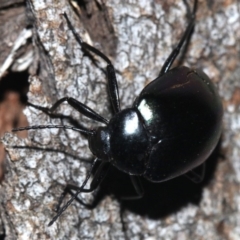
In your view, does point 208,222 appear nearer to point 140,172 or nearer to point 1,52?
point 140,172

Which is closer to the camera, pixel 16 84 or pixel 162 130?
pixel 162 130

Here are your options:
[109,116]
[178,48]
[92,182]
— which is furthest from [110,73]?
[92,182]

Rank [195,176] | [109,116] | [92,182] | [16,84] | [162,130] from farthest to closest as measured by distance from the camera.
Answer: [16,84] < [195,176] < [109,116] < [92,182] < [162,130]

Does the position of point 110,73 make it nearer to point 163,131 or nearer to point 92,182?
point 163,131

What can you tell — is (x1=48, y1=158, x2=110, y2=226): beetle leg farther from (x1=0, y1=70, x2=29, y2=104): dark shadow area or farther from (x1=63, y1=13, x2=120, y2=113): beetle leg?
(x1=0, y1=70, x2=29, y2=104): dark shadow area

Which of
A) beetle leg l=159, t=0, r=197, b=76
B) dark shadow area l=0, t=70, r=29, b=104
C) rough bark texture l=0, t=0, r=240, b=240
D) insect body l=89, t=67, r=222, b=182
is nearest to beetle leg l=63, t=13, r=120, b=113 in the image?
rough bark texture l=0, t=0, r=240, b=240

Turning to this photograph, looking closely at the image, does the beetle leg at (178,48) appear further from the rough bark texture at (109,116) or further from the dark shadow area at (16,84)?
the dark shadow area at (16,84)

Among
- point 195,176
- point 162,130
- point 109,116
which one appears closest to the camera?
point 162,130
